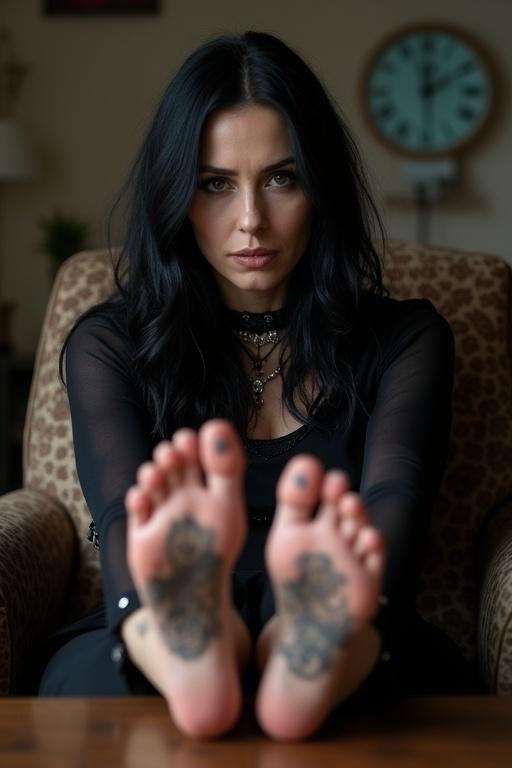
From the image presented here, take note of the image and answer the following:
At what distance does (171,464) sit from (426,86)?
12.4ft

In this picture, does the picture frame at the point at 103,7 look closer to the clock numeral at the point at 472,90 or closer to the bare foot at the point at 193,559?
the clock numeral at the point at 472,90

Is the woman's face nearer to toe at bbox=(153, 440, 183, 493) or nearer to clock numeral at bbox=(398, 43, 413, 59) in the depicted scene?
toe at bbox=(153, 440, 183, 493)

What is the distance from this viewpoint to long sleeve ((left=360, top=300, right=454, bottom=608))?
1195 mm

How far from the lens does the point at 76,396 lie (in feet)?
4.76

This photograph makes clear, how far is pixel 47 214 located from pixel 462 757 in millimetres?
3787

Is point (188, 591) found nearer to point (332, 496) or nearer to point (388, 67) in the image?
point (332, 496)

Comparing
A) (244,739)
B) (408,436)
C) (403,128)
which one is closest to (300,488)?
(244,739)

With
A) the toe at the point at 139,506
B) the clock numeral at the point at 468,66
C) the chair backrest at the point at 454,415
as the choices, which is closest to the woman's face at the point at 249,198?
the chair backrest at the point at 454,415

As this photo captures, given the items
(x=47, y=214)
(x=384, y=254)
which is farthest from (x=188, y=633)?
(x=47, y=214)

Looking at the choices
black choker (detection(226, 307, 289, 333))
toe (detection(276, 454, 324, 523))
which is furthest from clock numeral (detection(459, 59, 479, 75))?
toe (detection(276, 454, 324, 523))

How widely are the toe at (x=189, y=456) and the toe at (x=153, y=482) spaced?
0.02 m

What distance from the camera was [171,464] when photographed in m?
0.88

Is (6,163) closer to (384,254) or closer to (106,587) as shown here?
(384,254)

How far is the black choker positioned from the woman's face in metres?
0.13
